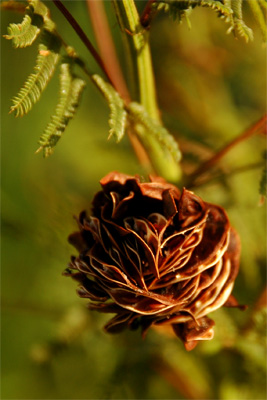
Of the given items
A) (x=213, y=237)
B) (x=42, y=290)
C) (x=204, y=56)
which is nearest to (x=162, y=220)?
(x=213, y=237)

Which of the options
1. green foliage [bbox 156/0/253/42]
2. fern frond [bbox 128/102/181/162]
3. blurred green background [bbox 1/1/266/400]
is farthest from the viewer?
A: blurred green background [bbox 1/1/266/400]

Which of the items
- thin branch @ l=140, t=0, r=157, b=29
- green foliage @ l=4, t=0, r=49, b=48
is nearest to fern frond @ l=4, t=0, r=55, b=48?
green foliage @ l=4, t=0, r=49, b=48

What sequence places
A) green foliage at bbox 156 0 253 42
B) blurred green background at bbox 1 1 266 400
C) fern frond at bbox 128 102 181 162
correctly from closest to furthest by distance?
green foliage at bbox 156 0 253 42 < fern frond at bbox 128 102 181 162 < blurred green background at bbox 1 1 266 400

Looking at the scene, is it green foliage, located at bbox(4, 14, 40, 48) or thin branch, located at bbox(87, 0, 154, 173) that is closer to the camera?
green foliage, located at bbox(4, 14, 40, 48)

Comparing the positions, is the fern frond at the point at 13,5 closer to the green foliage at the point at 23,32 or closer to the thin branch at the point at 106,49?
the green foliage at the point at 23,32

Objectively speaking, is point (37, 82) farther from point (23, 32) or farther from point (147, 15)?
point (147, 15)

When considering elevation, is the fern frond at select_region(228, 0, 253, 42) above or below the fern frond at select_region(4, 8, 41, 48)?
below

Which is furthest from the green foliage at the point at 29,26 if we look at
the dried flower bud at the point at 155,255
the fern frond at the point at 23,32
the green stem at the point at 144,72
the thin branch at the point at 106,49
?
the thin branch at the point at 106,49

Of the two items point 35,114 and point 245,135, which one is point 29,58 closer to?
point 35,114

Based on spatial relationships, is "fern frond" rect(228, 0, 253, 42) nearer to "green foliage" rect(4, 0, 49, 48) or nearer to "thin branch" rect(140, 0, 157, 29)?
"thin branch" rect(140, 0, 157, 29)
